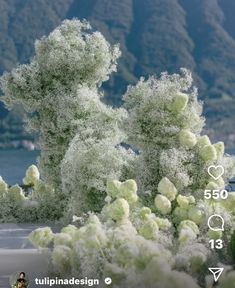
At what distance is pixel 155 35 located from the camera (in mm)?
95438

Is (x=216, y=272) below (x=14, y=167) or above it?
below

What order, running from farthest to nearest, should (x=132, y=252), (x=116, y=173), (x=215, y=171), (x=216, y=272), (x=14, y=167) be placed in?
(x=14, y=167), (x=116, y=173), (x=215, y=171), (x=132, y=252), (x=216, y=272)

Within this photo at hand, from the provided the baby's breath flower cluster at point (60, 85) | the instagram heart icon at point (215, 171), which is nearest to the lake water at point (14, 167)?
the baby's breath flower cluster at point (60, 85)

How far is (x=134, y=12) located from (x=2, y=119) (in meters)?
36.4

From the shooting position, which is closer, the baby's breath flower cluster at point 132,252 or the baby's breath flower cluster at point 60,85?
the baby's breath flower cluster at point 132,252

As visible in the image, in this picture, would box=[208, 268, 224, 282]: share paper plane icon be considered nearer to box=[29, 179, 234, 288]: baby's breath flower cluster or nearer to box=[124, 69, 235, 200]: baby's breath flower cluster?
box=[29, 179, 234, 288]: baby's breath flower cluster

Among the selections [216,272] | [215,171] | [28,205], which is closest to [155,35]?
[28,205]

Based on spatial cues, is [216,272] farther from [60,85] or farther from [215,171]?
[60,85]

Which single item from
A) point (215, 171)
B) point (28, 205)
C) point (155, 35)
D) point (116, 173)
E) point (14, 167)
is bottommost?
point (215, 171)

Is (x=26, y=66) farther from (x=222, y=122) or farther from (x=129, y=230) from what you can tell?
(x=222, y=122)

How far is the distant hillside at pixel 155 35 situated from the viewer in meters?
83.4

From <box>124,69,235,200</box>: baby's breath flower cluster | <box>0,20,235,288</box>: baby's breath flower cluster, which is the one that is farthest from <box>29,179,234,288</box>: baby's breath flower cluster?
<box>124,69,235,200</box>: baby's breath flower cluster

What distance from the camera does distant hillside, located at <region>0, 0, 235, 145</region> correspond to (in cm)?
8344

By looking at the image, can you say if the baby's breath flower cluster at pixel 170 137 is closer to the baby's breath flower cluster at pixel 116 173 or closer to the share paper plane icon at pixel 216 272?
the baby's breath flower cluster at pixel 116 173
